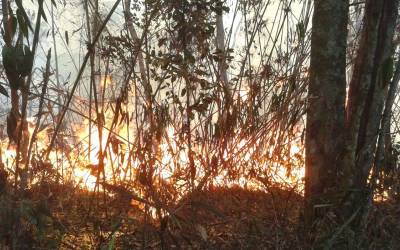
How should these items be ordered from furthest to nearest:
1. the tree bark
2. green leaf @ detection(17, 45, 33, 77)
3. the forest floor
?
the tree bark
the forest floor
green leaf @ detection(17, 45, 33, 77)

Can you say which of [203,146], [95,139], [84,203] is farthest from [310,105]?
[95,139]

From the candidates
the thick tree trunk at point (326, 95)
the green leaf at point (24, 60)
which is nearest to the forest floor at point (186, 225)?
the thick tree trunk at point (326, 95)

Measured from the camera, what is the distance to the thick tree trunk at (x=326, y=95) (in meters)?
2.02

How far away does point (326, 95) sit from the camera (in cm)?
204

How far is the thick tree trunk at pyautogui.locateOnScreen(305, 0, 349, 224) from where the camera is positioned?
202 cm

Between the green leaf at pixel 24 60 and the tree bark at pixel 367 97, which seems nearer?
the green leaf at pixel 24 60

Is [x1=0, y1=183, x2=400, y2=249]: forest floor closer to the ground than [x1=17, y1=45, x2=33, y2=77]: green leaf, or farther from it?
closer to the ground

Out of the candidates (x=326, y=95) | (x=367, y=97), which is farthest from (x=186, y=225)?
(x=367, y=97)

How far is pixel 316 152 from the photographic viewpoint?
2098 mm

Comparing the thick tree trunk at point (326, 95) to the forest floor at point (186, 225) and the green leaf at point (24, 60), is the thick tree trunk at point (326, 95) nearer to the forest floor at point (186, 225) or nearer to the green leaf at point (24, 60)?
the forest floor at point (186, 225)

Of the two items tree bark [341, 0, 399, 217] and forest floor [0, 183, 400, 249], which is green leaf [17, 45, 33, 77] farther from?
tree bark [341, 0, 399, 217]

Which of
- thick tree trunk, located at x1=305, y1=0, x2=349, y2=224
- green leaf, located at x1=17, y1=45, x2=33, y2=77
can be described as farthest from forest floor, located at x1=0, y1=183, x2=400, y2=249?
green leaf, located at x1=17, y1=45, x2=33, y2=77

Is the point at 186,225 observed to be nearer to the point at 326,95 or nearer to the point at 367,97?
the point at 326,95

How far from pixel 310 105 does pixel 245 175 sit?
1010 millimetres
